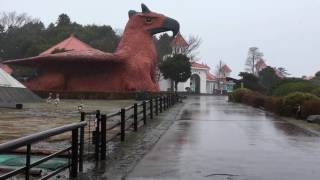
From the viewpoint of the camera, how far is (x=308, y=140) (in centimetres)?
1558

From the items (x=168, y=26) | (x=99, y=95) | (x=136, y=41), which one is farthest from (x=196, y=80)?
(x=99, y=95)

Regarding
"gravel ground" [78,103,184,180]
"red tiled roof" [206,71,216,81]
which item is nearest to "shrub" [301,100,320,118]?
"gravel ground" [78,103,184,180]

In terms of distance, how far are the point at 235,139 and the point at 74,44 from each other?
207 feet

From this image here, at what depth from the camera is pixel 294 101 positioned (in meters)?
27.1

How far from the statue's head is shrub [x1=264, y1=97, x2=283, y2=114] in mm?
20861

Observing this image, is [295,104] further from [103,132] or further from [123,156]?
[103,132]

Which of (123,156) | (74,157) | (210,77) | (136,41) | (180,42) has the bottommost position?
(123,156)

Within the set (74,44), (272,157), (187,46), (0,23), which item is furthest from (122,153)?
(0,23)

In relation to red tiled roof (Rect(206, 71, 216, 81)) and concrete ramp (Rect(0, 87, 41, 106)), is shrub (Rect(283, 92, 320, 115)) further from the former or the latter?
red tiled roof (Rect(206, 71, 216, 81))

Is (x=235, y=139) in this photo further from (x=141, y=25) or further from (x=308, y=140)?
(x=141, y=25)

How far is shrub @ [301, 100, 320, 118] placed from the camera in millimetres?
24833

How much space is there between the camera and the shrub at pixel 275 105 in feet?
94.9

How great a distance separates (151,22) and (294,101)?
29254 mm

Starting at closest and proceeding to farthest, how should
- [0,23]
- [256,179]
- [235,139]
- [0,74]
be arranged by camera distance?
1. [256,179]
2. [235,139]
3. [0,74]
4. [0,23]
